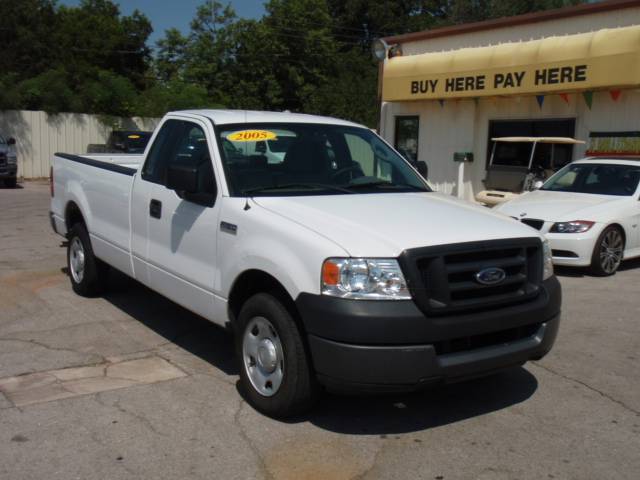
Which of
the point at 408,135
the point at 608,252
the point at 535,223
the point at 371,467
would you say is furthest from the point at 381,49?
the point at 371,467

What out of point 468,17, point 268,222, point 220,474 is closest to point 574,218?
point 268,222

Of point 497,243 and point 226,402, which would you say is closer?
point 497,243

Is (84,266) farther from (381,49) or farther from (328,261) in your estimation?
(381,49)

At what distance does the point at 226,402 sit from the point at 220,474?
983mm

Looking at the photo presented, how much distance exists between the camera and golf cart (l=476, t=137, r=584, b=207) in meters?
14.3

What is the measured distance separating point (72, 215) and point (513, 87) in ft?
36.2

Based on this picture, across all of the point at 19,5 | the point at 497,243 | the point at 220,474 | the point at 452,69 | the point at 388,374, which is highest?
the point at 19,5

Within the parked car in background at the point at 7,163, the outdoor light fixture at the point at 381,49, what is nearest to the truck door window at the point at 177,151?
the outdoor light fixture at the point at 381,49

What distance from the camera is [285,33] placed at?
4672 cm

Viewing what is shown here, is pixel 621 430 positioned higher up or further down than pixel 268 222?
further down

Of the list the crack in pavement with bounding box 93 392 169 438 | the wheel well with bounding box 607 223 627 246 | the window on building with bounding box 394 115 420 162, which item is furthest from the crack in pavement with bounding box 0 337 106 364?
the window on building with bounding box 394 115 420 162

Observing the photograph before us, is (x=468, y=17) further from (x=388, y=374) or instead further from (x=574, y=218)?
(x=388, y=374)

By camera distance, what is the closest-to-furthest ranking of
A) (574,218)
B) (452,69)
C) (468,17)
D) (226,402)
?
(226,402) → (574,218) → (452,69) → (468,17)

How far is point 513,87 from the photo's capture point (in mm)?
15672
